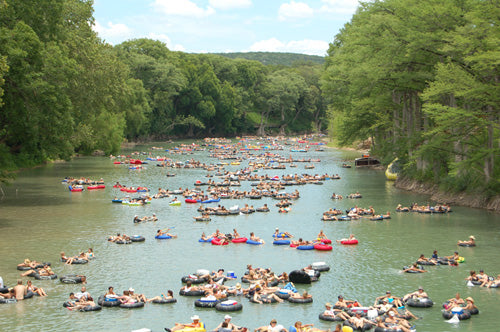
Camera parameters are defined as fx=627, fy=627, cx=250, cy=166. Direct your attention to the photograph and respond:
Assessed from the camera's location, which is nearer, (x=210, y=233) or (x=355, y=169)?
(x=210, y=233)

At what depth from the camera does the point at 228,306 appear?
28438 mm

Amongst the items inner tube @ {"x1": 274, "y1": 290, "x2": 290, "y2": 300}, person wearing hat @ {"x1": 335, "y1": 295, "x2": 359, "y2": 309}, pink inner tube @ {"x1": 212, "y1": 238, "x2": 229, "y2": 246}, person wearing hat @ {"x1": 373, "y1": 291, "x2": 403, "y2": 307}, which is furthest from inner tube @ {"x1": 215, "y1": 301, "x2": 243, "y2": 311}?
pink inner tube @ {"x1": 212, "y1": 238, "x2": 229, "y2": 246}

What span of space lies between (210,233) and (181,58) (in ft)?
470

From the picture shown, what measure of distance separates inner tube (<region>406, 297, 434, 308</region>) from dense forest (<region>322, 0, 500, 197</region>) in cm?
2308

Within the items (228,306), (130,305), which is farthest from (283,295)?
(130,305)

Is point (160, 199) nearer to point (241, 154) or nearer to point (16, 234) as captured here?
point (16, 234)

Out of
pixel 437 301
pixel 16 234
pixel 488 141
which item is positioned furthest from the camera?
pixel 488 141

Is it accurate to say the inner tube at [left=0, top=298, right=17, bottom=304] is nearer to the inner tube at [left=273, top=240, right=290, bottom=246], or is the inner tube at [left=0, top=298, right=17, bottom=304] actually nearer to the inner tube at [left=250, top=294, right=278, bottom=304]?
the inner tube at [left=250, top=294, right=278, bottom=304]

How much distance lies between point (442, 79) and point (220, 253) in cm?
2467

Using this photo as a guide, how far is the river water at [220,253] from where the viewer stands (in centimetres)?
2783

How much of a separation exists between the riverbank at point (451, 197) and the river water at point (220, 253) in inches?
40.9

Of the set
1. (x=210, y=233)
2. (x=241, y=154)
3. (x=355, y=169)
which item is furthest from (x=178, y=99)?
(x=210, y=233)

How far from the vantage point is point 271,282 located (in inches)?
1236

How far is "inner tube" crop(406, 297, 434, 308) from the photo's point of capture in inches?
1128
